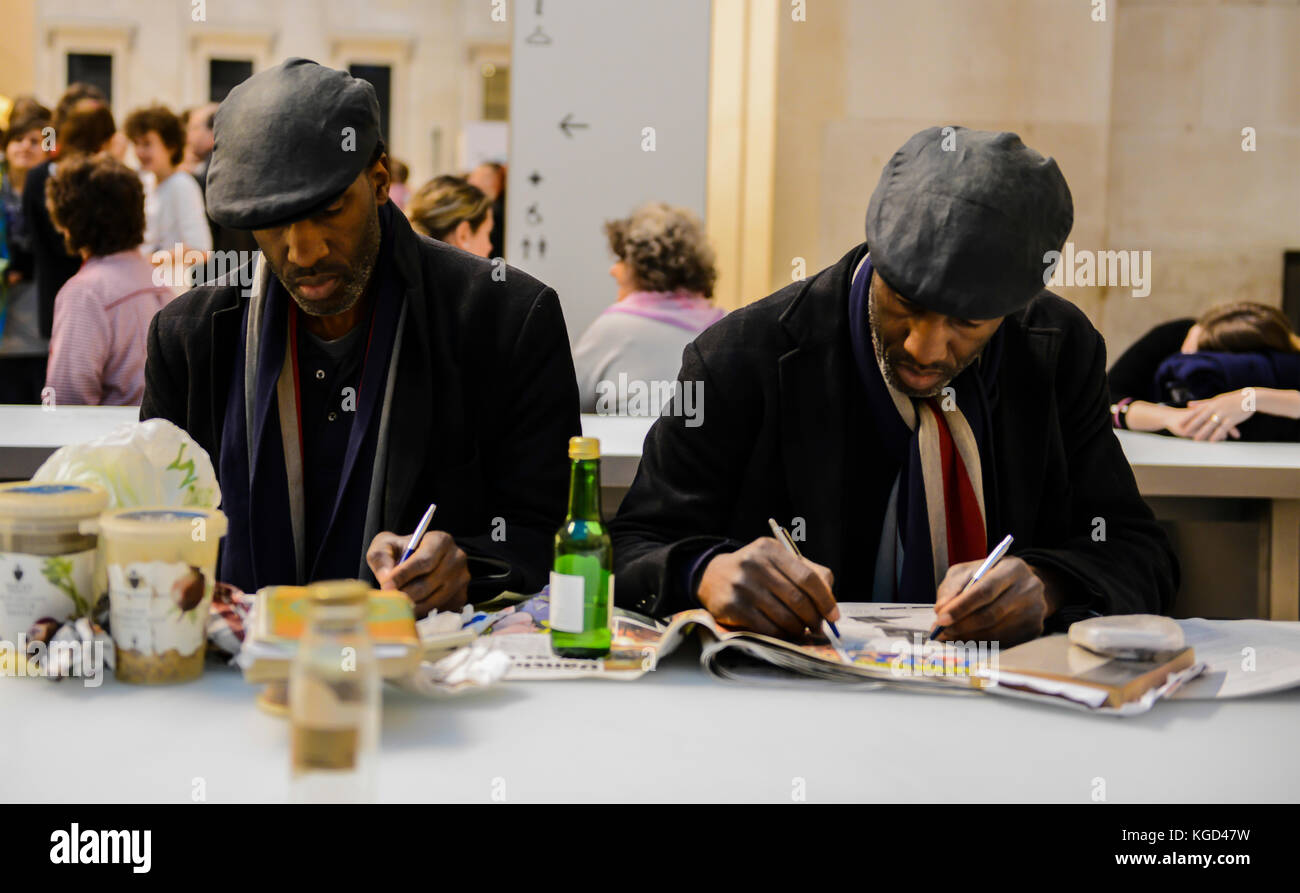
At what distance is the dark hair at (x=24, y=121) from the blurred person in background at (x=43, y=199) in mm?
474

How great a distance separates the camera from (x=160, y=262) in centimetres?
495

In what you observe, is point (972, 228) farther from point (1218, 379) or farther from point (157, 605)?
point (1218, 379)

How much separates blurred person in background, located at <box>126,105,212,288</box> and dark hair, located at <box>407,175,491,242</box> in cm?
158

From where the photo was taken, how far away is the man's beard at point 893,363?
6.06 ft

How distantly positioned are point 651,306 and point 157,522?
308 centimetres

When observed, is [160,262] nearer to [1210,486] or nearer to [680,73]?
[680,73]

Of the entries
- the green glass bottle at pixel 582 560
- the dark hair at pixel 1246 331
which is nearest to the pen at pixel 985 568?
the green glass bottle at pixel 582 560

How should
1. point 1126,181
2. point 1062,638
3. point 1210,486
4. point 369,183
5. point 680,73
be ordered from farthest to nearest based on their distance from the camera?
1. point 1126,181
2. point 680,73
3. point 1210,486
4. point 369,183
5. point 1062,638

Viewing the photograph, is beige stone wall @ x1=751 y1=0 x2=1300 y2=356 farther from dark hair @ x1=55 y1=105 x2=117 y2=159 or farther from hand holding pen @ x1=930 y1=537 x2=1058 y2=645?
hand holding pen @ x1=930 y1=537 x2=1058 y2=645

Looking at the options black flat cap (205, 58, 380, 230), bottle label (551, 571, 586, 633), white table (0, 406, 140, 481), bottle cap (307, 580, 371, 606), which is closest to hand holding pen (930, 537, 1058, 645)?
bottle label (551, 571, 586, 633)

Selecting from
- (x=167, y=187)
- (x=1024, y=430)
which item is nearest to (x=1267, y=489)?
(x=1024, y=430)

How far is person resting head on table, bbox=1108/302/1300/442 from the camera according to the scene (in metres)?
3.51
